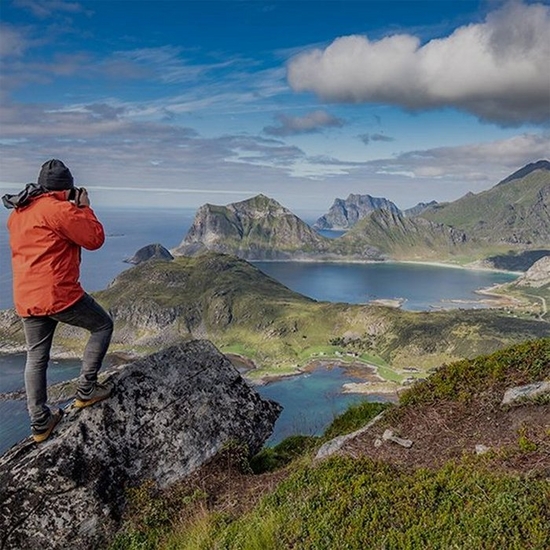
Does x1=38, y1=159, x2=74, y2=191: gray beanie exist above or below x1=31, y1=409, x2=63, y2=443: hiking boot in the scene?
above

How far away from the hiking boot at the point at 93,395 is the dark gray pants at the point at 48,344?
89 millimetres

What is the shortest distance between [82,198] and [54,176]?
0.56 meters

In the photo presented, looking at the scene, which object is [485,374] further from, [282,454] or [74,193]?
[74,193]

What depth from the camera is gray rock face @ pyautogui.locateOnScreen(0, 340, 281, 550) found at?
23.2ft

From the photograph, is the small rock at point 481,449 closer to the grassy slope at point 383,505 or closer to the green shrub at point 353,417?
the grassy slope at point 383,505

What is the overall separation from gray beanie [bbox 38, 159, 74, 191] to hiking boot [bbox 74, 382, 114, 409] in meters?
3.50

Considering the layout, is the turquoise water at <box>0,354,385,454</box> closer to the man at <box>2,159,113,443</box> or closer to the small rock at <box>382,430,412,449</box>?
the small rock at <box>382,430,412,449</box>

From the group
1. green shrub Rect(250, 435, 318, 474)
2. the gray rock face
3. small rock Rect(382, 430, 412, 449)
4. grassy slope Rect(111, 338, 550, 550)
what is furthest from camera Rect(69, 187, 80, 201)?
small rock Rect(382, 430, 412, 449)

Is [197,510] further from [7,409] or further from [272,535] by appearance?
[7,409]

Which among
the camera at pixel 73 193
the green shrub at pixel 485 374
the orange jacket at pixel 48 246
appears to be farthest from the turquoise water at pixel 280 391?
the camera at pixel 73 193

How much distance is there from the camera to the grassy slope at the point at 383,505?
483 cm

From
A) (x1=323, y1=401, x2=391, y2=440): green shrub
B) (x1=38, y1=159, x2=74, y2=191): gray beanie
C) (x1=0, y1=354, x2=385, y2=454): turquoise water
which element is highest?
(x1=38, y1=159, x2=74, y2=191): gray beanie

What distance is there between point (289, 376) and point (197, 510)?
177 metres

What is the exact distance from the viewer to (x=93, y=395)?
26.7 ft
